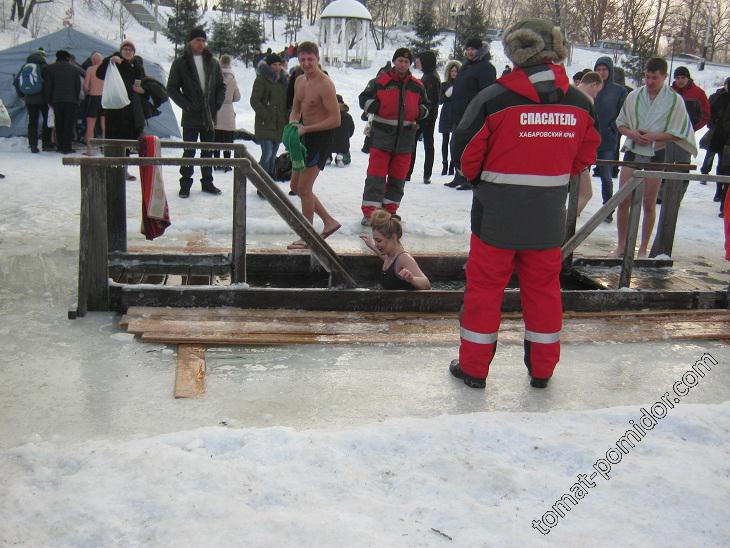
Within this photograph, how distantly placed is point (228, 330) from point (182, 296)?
591 mm

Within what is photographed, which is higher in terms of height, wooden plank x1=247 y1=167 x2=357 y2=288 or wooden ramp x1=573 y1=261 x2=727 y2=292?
wooden plank x1=247 y1=167 x2=357 y2=288

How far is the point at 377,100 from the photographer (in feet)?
24.8

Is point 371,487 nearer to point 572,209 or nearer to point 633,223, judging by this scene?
point 633,223

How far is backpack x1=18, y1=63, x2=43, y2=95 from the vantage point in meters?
12.2

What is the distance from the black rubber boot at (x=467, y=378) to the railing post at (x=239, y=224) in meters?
1.70

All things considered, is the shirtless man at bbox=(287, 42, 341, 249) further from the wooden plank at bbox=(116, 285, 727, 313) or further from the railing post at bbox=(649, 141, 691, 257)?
the railing post at bbox=(649, 141, 691, 257)

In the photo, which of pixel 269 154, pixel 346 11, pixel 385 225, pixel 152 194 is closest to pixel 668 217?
pixel 385 225

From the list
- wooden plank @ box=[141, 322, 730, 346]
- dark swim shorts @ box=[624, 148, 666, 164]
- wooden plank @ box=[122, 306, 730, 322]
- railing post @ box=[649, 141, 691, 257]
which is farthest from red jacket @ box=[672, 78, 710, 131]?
wooden plank @ box=[141, 322, 730, 346]

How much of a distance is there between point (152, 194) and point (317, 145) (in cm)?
210

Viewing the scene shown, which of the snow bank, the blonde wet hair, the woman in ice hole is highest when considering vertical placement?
the blonde wet hair

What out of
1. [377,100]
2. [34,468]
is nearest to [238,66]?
[377,100]

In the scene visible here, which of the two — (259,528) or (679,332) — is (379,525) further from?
(679,332)

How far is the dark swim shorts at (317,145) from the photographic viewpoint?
22.4 ft

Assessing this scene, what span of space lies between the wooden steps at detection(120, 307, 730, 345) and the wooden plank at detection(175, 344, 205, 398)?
11 cm
